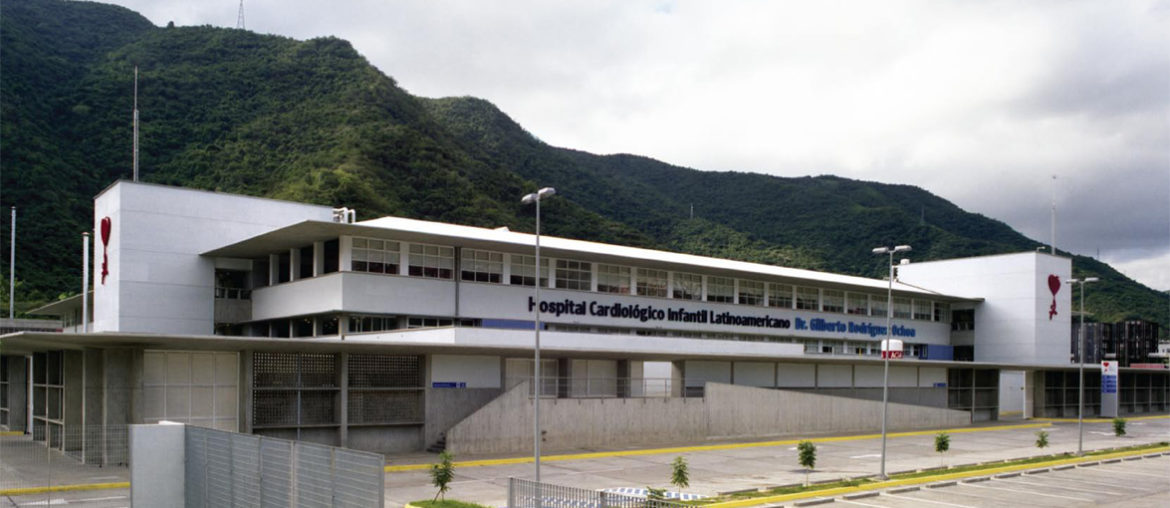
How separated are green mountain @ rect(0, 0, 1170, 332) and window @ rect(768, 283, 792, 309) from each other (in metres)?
25.7

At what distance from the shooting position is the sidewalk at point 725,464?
27.4 m

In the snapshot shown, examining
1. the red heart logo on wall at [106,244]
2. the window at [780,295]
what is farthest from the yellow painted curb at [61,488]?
the window at [780,295]

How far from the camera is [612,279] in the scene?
56844mm

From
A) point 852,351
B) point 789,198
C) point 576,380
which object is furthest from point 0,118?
point 789,198

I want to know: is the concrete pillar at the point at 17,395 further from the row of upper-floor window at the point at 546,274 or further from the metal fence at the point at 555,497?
the metal fence at the point at 555,497

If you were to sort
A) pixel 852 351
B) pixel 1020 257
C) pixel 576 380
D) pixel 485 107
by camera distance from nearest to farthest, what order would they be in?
pixel 576 380 → pixel 852 351 → pixel 1020 257 → pixel 485 107

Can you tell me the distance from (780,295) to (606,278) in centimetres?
1770

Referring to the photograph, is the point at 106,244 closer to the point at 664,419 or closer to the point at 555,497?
the point at 664,419

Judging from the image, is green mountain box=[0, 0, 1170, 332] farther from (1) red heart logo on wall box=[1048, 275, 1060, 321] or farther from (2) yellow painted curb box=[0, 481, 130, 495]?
(2) yellow painted curb box=[0, 481, 130, 495]

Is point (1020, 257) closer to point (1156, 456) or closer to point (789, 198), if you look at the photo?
point (1156, 456)

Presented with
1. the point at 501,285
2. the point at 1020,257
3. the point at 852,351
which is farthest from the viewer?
the point at 1020,257

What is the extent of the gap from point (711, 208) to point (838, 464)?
421ft

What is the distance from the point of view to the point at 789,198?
534 ft

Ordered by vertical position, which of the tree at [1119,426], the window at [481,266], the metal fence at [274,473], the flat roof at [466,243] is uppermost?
the flat roof at [466,243]
